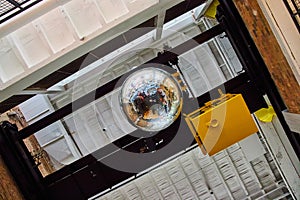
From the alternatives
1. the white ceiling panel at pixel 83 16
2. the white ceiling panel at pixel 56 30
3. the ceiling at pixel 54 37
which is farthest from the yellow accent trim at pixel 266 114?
the white ceiling panel at pixel 56 30

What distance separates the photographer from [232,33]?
3.59 m

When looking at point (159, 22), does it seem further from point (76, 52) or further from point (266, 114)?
point (266, 114)

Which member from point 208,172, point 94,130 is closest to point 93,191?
point 94,130

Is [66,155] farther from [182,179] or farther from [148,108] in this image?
[148,108]

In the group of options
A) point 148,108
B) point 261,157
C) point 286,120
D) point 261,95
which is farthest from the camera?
point 261,157

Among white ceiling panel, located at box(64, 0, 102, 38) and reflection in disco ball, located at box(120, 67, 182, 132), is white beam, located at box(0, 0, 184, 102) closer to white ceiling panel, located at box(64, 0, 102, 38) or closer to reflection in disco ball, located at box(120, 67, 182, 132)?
white ceiling panel, located at box(64, 0, 102, 38)

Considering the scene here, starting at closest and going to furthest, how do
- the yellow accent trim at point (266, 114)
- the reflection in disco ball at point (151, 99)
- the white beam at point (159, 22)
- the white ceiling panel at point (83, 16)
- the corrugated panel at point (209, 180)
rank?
the reflection in disco ball at point (151, 99) < the white ceiling panel at point (83, 16) < the white beam at point (159, 22) < the yellow accent trim at point (266, 114) < the corrugated panel at point (209, 180)

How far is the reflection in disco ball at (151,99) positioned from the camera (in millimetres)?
3010

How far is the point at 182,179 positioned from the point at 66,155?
179 cm

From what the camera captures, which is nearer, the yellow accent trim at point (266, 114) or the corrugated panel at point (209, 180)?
the yellow accent trim at point (266, 114)

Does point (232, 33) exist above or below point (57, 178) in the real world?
above

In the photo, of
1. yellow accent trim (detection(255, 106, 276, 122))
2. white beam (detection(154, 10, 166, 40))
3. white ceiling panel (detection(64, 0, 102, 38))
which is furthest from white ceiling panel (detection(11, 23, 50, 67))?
yellow accent trim (detection(255, 106, 276, 122))

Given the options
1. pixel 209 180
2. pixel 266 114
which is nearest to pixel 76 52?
pixel 266 114

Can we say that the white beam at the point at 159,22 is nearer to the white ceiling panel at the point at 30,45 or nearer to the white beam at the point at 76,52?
the white beam at the point at 76,52
